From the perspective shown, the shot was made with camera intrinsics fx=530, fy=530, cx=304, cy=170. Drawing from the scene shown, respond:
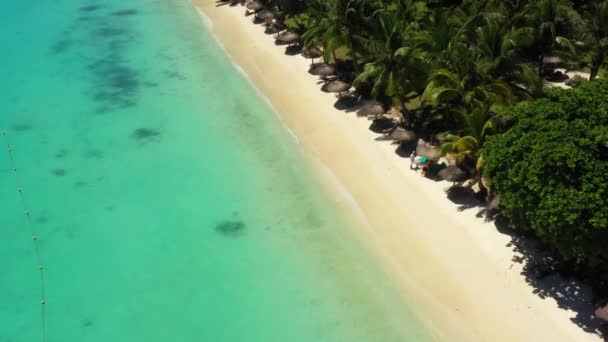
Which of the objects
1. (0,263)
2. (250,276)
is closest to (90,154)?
(0,263)

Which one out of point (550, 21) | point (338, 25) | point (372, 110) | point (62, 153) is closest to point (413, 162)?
point (372, 110)

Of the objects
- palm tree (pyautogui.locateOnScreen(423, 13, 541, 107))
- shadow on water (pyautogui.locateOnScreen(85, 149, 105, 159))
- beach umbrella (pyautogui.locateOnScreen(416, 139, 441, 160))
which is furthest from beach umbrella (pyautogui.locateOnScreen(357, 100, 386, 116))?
shadow on water (pyautogui.locateOnScreen(85, 149, 105, 159))

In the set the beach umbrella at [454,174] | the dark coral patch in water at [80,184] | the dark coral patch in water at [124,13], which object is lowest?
the dark coral patch in water at [80,184]

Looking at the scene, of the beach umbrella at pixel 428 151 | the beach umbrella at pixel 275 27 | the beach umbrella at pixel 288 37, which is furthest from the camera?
the beach umbrella at pixel 275 27

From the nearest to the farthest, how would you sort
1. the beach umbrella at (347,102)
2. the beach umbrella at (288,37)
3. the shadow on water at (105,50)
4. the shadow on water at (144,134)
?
1. the beach umbrella at (347,102)
2. the shadow on water at (144,134)
3. the shadow on water at (105,50)
4. the beach umbrella at (288,37)

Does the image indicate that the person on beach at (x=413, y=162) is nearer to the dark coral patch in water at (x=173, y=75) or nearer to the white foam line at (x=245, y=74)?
the white foam line at (x=245, y=74)

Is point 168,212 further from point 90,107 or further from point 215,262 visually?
point 90,107

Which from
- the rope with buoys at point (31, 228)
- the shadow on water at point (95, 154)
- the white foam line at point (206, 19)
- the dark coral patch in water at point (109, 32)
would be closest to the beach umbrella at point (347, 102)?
the shadow on water at point (95, 154)

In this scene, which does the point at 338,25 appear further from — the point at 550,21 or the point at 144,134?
the point at 144,134
